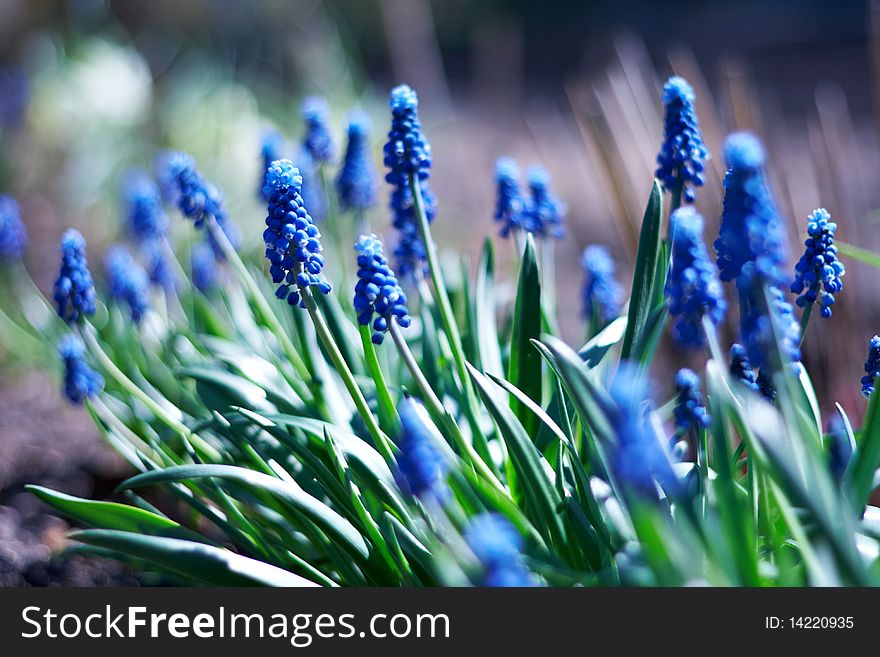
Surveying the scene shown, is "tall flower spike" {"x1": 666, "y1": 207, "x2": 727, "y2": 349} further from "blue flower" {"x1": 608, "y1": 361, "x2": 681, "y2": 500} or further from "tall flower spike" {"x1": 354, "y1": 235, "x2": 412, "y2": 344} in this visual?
"tall flower spike" {"x1": 354, "y1": 235, "x2": 412, "y2": 344}

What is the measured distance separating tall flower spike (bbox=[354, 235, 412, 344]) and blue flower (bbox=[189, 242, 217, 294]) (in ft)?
6.10

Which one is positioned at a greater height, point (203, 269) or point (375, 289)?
point (203, 269)

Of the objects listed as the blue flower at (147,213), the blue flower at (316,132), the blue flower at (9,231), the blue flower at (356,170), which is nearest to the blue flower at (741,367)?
the blue flower at (356,170)

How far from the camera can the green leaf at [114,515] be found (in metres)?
1.84

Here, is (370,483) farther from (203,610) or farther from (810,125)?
(810,125)

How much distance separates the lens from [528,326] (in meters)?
2.15

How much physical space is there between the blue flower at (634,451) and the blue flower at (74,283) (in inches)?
55.1

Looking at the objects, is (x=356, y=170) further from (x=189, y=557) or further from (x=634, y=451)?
(x=634, y=451)

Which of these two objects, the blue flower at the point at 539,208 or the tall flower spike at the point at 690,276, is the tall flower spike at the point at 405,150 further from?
the tall flower spike at the point at 690,276

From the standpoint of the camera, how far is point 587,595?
58.1 inches

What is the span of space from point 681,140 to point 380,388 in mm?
873

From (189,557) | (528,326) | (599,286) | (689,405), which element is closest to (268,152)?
(528,326)

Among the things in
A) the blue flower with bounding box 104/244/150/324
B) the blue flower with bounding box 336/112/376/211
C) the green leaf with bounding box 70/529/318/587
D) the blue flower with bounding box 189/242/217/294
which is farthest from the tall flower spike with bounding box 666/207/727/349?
the blue flower with bounding box 189/242/217/294

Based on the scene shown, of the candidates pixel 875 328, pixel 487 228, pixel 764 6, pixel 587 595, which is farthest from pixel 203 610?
pixel 764 6
